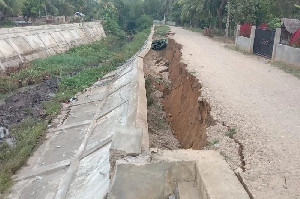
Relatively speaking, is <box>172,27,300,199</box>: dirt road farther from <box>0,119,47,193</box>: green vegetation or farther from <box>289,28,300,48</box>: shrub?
<box>0,119,47,193</box>: green vegetation

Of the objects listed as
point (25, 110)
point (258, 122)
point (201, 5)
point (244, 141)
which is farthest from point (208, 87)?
point (201, 5)

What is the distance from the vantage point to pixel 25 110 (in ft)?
40.3

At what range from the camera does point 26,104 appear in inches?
517

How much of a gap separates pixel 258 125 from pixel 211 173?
2.38 meters

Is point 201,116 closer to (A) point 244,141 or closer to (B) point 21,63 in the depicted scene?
(A) point 244,141

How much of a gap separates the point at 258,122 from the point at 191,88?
391cm

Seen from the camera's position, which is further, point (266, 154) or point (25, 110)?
point (25, 110)

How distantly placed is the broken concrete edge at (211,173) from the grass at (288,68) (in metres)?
8.18

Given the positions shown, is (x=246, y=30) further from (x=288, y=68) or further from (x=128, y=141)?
(x=128, y=141)

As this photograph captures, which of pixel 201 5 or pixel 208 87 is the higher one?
pixel 201 5

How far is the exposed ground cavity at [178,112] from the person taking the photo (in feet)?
23.2

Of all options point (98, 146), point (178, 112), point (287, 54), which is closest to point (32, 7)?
point (287, 54)

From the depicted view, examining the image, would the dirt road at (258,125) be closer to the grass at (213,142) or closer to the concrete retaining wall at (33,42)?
the grass at (213,142)

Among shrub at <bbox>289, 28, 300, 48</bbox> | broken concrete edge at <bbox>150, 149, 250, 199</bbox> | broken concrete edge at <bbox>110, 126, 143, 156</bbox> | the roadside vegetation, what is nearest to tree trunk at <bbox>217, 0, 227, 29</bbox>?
the roadside vegetation
